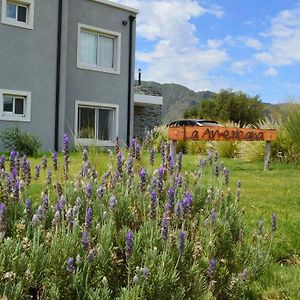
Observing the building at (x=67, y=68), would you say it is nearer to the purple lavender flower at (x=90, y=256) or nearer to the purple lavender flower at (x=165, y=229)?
the purple lavender flower at (x=165, y=229)

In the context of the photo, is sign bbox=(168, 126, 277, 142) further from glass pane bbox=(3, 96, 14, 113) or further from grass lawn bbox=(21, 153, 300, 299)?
glass pane bbox=(3, 96, 14, 113)

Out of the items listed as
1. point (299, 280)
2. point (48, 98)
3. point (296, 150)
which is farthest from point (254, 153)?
point (299, 280)

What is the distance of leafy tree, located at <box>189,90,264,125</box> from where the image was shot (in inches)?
2014

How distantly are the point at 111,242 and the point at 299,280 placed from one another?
6.01 ft

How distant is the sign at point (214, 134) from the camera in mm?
9289

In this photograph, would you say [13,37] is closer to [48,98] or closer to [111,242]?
[48,98]

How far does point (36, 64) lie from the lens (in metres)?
16.4

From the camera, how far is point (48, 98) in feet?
54.7

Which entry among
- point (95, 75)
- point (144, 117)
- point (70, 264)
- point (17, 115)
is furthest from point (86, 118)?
point (70, 264)

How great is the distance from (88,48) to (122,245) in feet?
55.1

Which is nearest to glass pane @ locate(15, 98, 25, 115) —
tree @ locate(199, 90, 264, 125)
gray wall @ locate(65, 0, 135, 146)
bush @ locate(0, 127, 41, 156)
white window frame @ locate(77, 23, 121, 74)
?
bush @ locate(0, 127, 41, 156)

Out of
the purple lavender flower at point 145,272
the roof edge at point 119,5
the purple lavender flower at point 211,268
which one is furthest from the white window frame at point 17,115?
the purple lavender flower at point 145,272

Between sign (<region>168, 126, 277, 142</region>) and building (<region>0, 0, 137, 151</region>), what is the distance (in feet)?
16.6

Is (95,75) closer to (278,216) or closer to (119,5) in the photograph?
(119,5)
